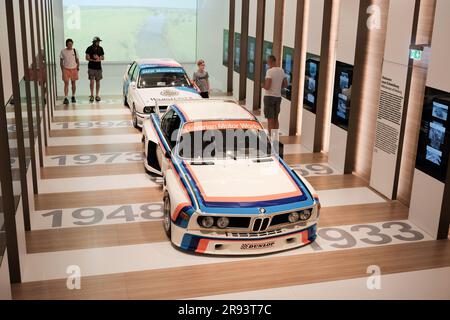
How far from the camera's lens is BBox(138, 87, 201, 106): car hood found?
11664 mm

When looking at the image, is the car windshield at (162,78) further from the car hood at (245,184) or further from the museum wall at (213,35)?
the car hood at (245,184)

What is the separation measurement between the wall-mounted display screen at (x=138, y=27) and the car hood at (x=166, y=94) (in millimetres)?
10079

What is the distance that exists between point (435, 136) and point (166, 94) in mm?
6530

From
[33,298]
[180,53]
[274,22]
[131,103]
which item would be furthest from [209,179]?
[180,53]

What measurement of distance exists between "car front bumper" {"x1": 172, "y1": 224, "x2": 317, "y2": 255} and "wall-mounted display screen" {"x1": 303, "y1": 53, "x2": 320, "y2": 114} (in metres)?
4.89

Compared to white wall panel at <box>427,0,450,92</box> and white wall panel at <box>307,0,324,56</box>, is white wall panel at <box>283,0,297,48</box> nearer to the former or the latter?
white wall panel at <box>307,0,324,56</box>

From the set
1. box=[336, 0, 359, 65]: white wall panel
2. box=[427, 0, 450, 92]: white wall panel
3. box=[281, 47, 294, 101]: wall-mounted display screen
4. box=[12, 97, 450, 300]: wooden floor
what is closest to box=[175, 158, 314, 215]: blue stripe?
box=[12, 97, 450, 300]: wooden floor

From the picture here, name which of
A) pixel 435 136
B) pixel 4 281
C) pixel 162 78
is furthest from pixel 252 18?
pixel 4 281

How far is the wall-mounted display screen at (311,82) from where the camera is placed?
34.9 feet

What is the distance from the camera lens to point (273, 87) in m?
10.7

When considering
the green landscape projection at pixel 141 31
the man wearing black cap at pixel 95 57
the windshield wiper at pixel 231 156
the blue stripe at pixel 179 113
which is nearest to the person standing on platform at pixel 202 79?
the man wearing black cap at pixel 95 57

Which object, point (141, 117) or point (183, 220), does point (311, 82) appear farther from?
point (183, 220)

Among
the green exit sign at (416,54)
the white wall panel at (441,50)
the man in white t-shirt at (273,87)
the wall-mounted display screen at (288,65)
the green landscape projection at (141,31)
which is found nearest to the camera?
the white wall panel at (441,50)

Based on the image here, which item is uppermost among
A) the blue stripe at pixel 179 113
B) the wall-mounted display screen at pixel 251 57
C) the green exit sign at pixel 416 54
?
the green exit sign at pixel 416 54
